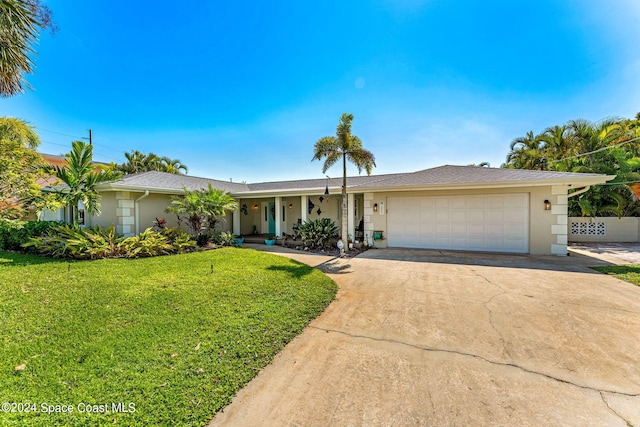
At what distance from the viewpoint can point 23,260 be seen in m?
7.36

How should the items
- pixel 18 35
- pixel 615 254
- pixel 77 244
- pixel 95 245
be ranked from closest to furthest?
pixel 18 35 → pixel 77 244 → pixel 95 245 → pixel 615 254

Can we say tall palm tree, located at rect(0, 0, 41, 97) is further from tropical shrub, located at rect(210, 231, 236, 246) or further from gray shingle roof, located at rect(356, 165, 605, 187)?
gray shingle roof, located at rect(356, 165, 605, 187)

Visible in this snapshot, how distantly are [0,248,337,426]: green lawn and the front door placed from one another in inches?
392

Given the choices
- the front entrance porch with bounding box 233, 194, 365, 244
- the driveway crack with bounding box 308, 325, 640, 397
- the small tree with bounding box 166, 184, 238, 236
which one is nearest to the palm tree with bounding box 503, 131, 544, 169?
the front entrance porch with bounding box 233, 194, 365, 244

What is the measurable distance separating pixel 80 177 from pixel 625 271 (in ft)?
56.1

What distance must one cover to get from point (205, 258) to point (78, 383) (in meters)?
5.87

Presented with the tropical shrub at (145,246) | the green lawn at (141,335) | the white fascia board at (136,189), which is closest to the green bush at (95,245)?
the tropical shrub at (145,246)

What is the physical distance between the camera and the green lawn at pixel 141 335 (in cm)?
221

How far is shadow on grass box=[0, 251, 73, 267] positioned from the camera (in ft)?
22.7

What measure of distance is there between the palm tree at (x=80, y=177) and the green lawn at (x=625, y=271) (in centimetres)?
1572

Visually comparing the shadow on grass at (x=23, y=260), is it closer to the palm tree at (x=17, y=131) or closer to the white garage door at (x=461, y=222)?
the palm tree at (x=17, y=131)

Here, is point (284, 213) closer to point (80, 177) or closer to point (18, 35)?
point (80, 177)

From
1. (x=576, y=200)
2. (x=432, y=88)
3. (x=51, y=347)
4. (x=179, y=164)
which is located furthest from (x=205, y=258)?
(x=179, y=164)

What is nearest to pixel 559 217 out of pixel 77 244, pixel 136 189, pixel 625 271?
pixel 625 271
